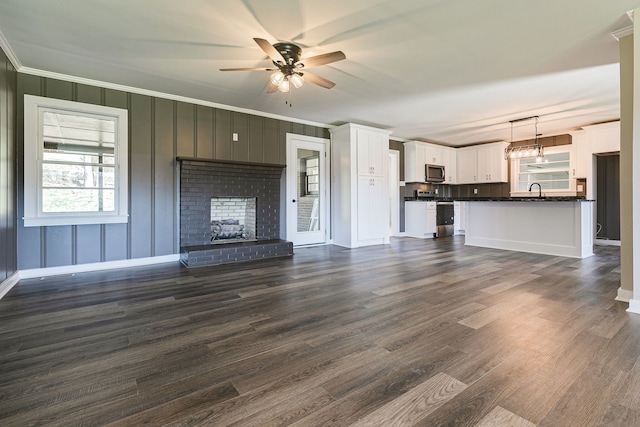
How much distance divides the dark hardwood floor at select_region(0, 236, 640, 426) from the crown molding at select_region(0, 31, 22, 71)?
2520 mm

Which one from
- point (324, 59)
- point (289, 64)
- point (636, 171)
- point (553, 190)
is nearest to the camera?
point (636, 171)

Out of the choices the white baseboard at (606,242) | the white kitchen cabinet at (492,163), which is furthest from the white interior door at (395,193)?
the white baseboard at (606,242)

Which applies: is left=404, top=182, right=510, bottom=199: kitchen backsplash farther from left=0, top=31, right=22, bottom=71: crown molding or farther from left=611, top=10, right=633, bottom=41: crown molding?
left=0, top=31, right=22, bottom=71: crown molding

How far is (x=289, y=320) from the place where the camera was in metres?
2.34

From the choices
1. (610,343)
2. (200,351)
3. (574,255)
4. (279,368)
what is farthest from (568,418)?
(574,255)

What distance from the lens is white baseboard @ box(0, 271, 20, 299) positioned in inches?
117

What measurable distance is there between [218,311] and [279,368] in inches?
42.5

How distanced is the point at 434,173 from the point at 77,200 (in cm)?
749

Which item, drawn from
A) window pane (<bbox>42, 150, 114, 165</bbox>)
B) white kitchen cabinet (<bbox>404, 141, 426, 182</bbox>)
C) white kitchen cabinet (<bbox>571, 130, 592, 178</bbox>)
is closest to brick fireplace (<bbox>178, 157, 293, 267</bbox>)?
window pane (<bbox>42, 150, 114, 165</bbox>)

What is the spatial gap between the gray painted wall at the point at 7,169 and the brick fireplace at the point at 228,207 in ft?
5.92

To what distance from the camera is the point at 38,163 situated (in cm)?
371

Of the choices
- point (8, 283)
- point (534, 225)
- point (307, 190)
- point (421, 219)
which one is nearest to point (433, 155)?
point (421, 219)

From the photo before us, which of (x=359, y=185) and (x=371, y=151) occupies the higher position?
(x=371, y=151)

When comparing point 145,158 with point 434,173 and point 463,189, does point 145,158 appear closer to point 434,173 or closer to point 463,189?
point 434,173
